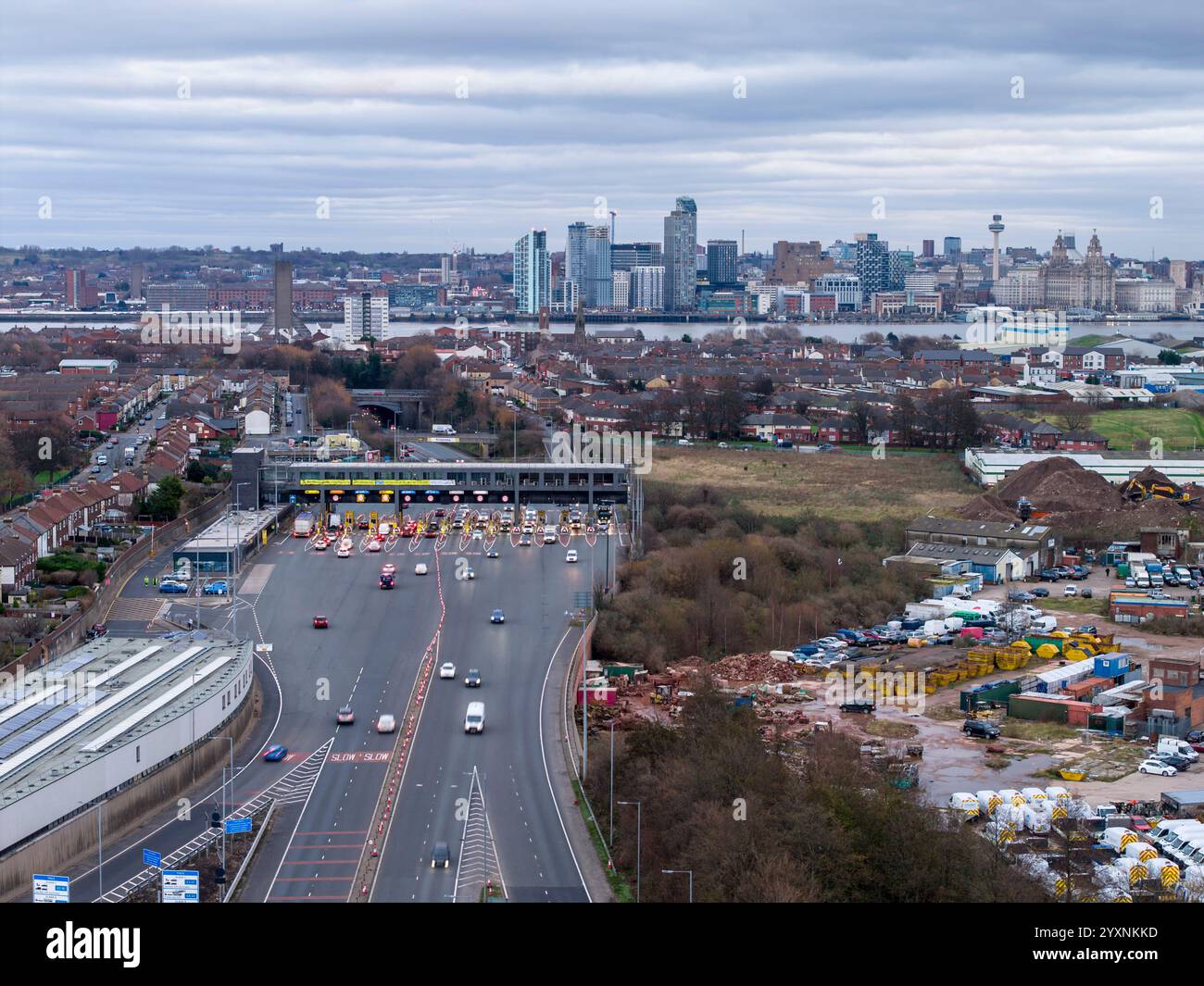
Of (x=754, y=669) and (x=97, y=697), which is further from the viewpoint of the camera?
(x=754, y=669)

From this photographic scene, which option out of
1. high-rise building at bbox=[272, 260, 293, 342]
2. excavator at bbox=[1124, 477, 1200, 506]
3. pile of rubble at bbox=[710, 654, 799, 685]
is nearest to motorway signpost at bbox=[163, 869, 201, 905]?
pile of rubble at bbox=[710, 654, 799, 685]

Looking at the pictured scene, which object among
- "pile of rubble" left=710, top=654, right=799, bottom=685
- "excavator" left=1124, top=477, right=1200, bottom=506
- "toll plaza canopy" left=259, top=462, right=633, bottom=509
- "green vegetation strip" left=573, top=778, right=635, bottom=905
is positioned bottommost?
"pile of rubble" left=710, top=654, right=799, bottom=685

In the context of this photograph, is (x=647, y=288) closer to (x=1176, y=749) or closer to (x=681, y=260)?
(x=681, y=260)

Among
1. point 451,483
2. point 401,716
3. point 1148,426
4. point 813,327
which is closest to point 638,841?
point 401,716

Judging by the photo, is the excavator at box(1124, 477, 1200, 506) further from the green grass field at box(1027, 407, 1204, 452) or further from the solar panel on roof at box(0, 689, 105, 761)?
the solar panel on roof at box(0, 689, 105, 761)

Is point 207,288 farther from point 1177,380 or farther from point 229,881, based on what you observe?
point 229,881

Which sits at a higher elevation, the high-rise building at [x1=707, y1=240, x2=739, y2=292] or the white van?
the high-rise building at [x1=707, y1=240, x2=739, y2=292]
